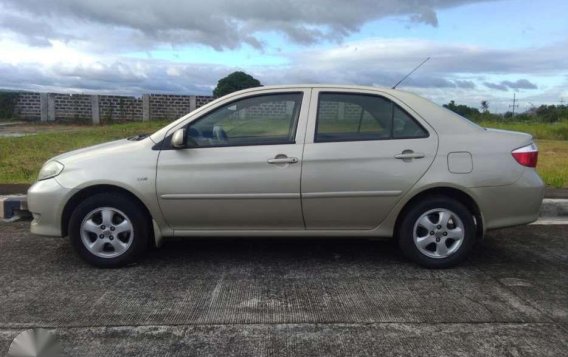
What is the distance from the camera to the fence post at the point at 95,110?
2808 cm

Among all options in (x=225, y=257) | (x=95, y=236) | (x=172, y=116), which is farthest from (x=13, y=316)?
(x=172, y=116)

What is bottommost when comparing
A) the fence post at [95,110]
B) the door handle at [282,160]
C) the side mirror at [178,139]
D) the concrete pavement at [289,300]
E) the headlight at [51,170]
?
the concrete pavement at [289,300]

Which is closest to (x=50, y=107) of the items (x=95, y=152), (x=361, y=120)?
(x=95, y=152)

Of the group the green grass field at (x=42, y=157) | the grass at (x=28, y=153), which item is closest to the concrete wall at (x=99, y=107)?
the green grass field at (x=42, y=157)

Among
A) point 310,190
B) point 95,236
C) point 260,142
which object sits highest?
point 260,142

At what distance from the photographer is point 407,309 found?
4.03m

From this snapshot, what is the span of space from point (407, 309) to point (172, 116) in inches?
1039

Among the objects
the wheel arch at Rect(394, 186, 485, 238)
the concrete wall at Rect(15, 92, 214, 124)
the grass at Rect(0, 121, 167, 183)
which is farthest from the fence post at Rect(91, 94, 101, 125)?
the wheel arch at Rect(394, 186, 485, 238)

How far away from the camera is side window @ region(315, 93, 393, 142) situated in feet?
16.0

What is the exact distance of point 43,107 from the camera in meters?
27.8

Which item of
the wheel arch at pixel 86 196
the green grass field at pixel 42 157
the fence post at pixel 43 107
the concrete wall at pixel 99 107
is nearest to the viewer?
the wheel arch at pixel 86 196

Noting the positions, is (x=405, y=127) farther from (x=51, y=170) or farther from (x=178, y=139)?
(x=51, y=170)

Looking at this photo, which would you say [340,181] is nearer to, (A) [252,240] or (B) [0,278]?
(A) [252,240]

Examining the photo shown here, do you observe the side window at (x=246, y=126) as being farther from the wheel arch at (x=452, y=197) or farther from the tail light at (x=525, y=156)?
the tail light at (x=525, y=156)
